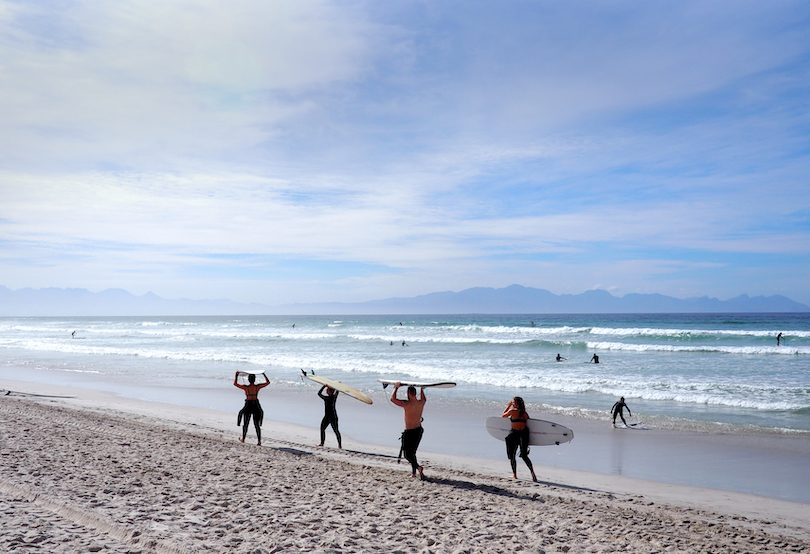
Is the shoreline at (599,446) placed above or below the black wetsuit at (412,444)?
below

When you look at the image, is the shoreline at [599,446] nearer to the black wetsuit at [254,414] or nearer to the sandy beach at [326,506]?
the sandy beach at [326,506]

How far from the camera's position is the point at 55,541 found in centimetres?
593

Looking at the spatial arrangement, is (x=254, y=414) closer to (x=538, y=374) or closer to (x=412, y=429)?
(x=412, y=429)

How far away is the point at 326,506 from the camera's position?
7.68 meters

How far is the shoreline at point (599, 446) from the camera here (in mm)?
10359

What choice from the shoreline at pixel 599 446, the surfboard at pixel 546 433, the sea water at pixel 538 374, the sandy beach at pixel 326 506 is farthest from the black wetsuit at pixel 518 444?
the sea water at pixel 538 374

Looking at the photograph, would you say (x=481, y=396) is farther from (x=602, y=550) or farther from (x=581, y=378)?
(x=602, y=550)

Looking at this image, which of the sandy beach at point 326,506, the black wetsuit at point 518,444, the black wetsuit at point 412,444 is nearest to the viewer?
the sandy beach at point 326,506

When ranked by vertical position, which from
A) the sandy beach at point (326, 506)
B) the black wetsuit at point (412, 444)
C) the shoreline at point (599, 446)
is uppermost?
the black wetsuit at point (412, 444)

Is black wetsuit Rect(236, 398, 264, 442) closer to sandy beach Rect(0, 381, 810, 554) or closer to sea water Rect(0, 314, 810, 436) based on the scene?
sandy beach Rect(0, 381, 810, 554)

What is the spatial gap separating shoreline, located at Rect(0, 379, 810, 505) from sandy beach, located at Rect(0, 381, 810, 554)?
2.10ft

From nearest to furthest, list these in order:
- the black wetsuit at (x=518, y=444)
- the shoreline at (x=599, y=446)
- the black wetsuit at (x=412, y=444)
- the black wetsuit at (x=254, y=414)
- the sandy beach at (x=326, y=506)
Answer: the sandy beach at (x=326, y=506), the black wetsuit at (x=412, y=444), the black wetsuit at (x=518, y=444), the shoreline at (x=599, y=446), the black wetsuit at (x=254, y=414)

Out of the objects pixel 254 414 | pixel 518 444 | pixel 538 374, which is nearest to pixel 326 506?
pixel 518 444

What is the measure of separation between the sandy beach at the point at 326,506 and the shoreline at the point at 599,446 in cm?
64
